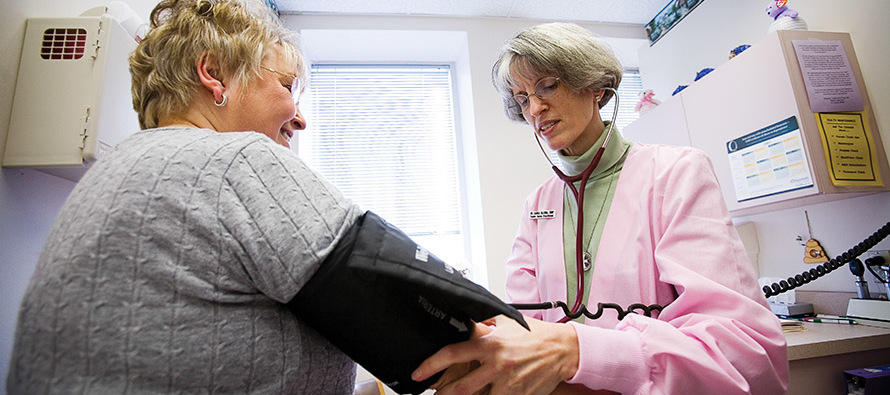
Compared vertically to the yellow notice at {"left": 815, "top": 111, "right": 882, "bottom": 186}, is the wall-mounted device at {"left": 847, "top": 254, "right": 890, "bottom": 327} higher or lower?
lower

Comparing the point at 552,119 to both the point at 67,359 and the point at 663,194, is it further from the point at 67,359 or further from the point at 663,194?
→ the point at 67,359

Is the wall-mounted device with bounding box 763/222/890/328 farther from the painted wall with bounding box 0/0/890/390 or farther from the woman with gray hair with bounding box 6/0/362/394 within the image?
the woman with gray hair with bounding box 6/0/362/394

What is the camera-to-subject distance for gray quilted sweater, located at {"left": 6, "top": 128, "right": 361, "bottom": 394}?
437 mm

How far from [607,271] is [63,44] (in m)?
1.42

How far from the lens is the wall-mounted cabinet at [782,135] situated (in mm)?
1575

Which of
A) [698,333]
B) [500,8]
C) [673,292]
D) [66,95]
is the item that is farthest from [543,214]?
[500,8]

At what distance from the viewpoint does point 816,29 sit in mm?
1895

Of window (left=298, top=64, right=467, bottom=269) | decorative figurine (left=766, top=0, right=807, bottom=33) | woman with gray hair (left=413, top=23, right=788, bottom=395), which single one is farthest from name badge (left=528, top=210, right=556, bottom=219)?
window (left=298, top=64, right=467, bottom=269)

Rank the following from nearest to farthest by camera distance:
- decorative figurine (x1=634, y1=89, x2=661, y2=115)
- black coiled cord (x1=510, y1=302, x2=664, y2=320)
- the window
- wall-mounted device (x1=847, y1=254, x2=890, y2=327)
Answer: black coiled cord (x1=510, y1=302, x2=664, y2=320) → wall-mounted device (x1=847, y1=254, x2=890, y2=327) → decorative figurine (x1=634, y1=89, x2=661, y2=115) → the window

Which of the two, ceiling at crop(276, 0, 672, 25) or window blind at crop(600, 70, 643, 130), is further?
window blind at crop(600, 70, 643, 130)

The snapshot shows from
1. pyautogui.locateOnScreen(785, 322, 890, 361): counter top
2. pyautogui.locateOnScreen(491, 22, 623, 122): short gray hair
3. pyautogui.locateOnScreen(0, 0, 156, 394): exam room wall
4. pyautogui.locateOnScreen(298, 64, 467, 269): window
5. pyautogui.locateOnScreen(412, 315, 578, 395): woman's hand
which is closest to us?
pyautogui.locateOnScreen(412, 315, 578, 395): woman's hand

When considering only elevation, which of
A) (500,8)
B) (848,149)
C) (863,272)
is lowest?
(863,272)

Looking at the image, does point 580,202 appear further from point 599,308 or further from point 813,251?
point 813,251

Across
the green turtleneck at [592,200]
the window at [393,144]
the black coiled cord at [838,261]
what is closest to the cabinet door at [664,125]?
the black coiled cord at [838,261]
